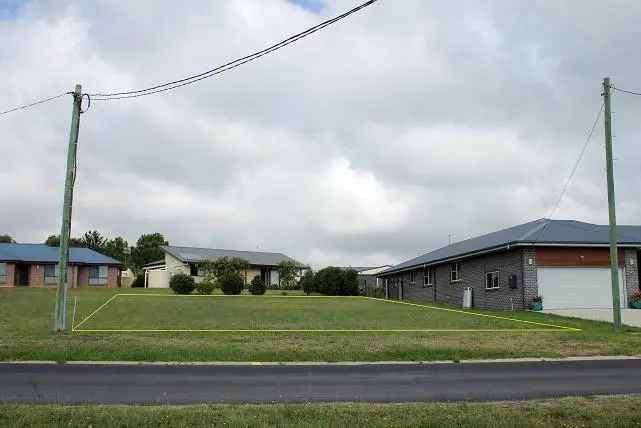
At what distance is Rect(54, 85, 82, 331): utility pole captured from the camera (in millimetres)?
18000

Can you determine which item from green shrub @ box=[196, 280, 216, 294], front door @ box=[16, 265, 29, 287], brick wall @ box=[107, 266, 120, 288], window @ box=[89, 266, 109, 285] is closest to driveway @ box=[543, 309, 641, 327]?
green shrub @ box=[196, 280, 216, 294]

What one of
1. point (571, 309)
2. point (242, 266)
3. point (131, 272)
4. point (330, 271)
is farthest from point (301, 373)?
point (131, 272)

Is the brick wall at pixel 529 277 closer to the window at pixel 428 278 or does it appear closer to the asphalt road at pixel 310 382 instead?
the window at pixel 428 278

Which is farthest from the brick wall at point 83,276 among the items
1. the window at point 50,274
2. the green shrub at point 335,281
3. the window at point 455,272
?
the window at point 455,272

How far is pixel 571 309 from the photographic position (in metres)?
28.4

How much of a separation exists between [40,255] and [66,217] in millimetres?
40358

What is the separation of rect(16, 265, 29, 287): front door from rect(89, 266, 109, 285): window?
5191 mm

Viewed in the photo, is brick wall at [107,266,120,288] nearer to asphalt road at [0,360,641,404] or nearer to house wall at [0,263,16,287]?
house wall at [0,263,16,287]

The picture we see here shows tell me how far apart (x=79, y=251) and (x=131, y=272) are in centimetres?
1570

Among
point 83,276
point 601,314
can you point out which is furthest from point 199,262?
point 601,314

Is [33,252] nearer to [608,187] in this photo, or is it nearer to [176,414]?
[608,187]

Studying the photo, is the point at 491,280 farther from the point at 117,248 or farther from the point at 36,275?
the point at 117,248

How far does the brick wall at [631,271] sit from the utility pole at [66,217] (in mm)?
23666

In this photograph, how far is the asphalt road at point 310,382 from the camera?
9.41 metres
